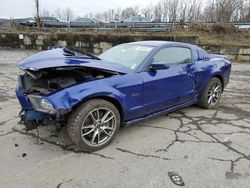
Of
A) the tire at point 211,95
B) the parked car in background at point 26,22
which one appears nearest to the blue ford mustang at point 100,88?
the tire at point 211,95

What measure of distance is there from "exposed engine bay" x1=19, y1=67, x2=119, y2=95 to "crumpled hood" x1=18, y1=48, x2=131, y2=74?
0.25 feet

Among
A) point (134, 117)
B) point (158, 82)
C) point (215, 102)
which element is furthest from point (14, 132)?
point (215, 102)

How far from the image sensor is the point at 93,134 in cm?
326

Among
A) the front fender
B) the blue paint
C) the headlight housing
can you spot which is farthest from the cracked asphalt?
the front fender

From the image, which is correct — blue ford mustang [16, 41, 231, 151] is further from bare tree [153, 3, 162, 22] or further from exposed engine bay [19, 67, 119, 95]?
bare tree [153, 3, 162, 22]

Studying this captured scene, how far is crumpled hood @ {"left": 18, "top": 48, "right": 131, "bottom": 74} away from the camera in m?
2.93

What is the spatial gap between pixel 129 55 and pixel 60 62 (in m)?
1.42

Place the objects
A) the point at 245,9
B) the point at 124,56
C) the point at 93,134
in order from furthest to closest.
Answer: the point at 245,9
the point at 124,56
the point at 93,134

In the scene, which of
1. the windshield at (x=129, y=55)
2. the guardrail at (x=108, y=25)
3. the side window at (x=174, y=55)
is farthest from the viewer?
the guardrail at (x=108, y=25)

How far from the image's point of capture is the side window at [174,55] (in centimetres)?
400

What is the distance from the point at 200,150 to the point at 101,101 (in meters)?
1.55

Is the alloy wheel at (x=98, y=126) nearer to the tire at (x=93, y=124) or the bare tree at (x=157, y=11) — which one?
the tire at (x=93, y=124)

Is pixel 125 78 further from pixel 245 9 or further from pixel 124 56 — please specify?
pixel 245 9

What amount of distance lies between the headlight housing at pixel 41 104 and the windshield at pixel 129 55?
4.49ft
